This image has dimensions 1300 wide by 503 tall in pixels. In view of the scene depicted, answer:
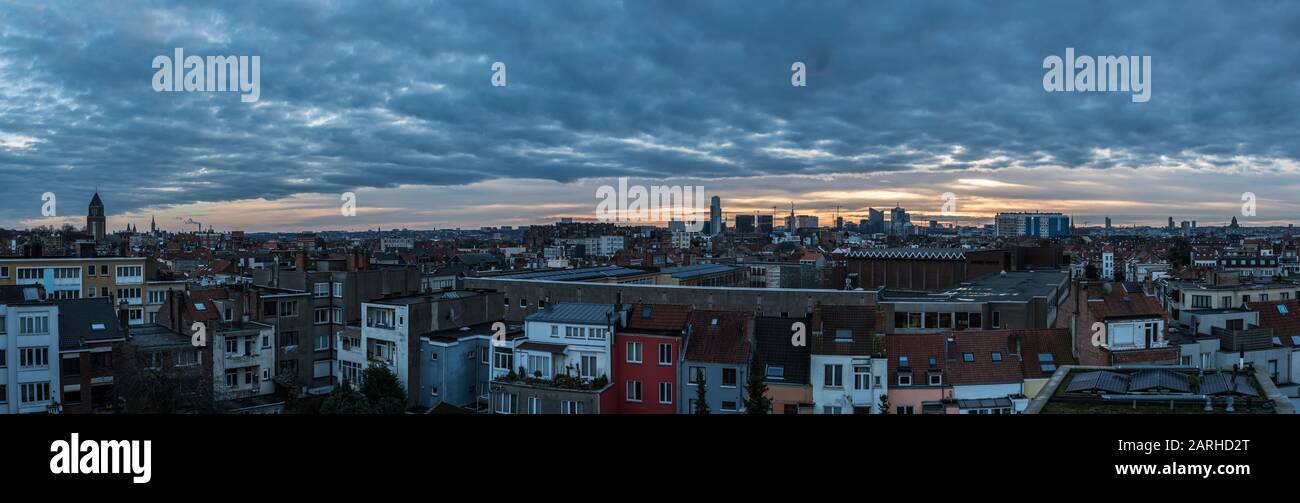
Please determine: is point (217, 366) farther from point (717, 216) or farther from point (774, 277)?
point (717, 216)

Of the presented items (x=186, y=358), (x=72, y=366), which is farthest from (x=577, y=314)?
(x=72, y=366)

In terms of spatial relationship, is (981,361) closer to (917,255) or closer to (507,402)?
(507,402)

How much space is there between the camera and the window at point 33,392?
2161cm

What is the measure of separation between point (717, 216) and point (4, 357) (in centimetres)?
14956

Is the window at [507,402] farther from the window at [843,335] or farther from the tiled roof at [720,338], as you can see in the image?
the window at [843,335]

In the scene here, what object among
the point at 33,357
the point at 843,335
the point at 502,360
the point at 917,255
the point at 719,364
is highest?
the point at 917,255

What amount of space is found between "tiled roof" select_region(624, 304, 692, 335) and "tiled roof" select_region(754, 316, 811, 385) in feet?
6.90

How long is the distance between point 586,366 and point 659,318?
95.6 inches

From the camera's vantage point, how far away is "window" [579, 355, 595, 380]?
2345cm

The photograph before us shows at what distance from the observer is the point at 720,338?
2286 centimetres
